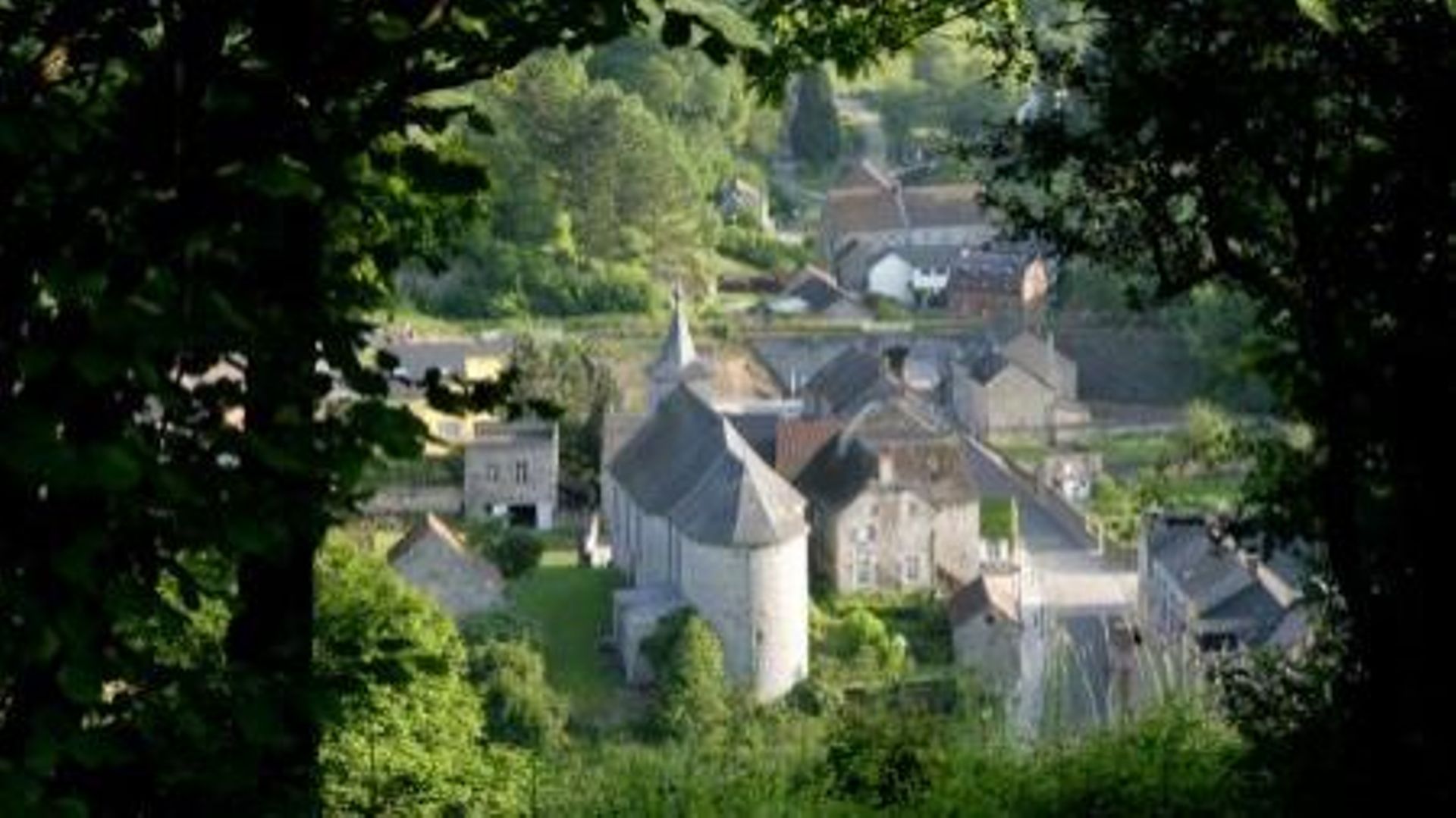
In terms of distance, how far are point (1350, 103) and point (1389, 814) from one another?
168 centimetres

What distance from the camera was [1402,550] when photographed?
4.23 meters

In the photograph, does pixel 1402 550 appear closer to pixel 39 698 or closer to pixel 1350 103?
pixel 1350 103

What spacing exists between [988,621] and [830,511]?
5.75 meters

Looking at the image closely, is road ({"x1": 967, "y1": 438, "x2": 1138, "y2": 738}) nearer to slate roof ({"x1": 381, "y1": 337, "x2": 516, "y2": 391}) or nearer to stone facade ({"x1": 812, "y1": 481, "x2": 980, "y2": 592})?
stone facade ({"x1": 812, "y1": 481, "x2": 980, "y2": 592})

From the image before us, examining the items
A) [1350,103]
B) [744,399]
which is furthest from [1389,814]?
[744,399]

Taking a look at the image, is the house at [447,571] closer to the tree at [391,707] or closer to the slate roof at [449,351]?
the slate roof at [449,351]

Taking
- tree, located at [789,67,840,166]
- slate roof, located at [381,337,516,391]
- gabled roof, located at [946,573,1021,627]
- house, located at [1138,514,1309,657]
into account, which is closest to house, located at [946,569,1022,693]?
gabled roof, located at [946,573,1021,627]

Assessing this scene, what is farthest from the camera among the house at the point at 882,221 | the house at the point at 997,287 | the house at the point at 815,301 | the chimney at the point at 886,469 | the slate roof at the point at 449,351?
the house at the point at 882,221

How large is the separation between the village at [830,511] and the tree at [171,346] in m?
9.47

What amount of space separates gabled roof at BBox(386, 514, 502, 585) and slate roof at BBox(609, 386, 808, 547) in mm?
2582

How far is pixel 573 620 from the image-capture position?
27891mm

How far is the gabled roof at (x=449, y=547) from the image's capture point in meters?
26.7

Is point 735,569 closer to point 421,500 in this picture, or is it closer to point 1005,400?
point 421,500

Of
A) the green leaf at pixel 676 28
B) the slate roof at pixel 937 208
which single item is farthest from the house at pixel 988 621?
the slate roof at pixel 937 208
